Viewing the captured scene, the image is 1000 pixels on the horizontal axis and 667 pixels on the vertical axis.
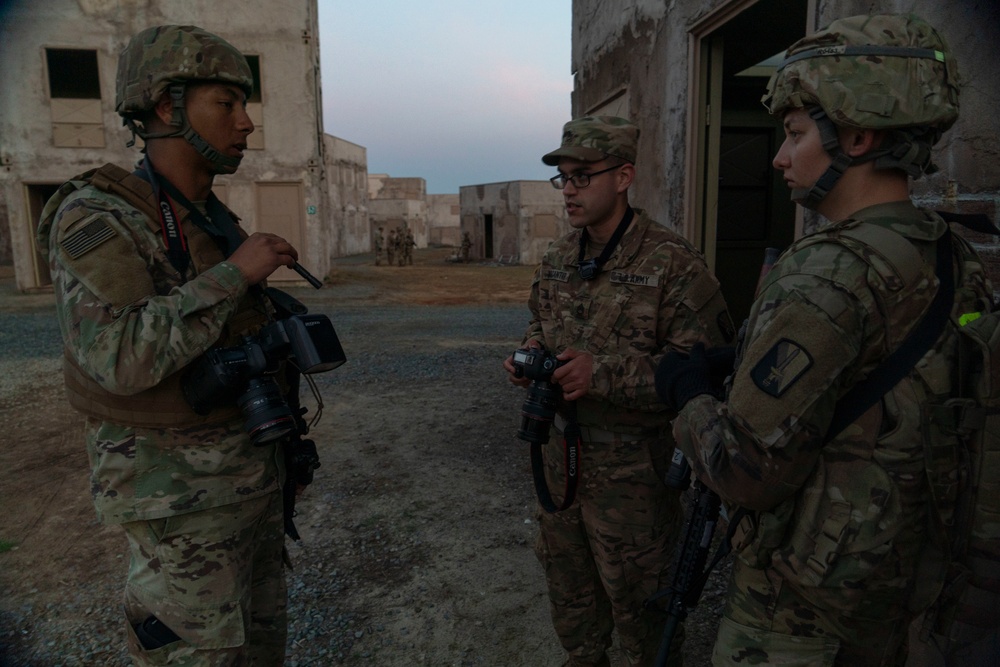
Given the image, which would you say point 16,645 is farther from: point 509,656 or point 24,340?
point 24,340

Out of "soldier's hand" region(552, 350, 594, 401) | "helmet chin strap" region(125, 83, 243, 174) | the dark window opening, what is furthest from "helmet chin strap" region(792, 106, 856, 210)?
the dark window opening

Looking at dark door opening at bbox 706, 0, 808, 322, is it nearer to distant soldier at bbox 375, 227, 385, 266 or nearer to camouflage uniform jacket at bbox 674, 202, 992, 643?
camouflage uniform jacket at bbox 674, 202, 992, 643

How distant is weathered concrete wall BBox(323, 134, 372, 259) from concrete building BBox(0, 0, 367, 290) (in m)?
14.5

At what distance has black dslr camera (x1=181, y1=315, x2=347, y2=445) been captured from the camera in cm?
170

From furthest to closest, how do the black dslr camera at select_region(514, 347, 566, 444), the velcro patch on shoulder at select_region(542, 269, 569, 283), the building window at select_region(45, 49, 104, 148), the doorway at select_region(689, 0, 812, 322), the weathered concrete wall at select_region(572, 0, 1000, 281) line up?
the building window at select_region(45, 49, 104, 148)
the doorway at select_region(689, 0, 812, 322)
the velcro patch on shoulder at select_region(542, 269, 569, 283)
the black dslr camera at select_region(514, 347, 566, 444)
the weathered concrete wall at select_region(572, 0, 1000, 281)

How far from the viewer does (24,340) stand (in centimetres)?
877

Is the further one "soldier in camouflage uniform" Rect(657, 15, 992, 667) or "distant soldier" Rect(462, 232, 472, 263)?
"distant soldier" Rect(462, 232, 472, 263)

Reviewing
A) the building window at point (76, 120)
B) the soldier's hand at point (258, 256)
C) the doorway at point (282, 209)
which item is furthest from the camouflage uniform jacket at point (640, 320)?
the building window at point (76, 120)

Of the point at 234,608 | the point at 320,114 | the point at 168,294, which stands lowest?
the point at 234,608

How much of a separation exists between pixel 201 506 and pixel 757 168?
5.77m

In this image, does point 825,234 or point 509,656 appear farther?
point 509,656

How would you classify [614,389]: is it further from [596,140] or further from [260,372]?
[260,372]

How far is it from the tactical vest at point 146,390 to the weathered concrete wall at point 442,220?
132 feet

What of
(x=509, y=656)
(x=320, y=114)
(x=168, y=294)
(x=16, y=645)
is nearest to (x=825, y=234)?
(x=168, y=294)
